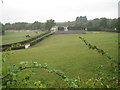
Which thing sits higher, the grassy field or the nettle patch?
the nettle patch

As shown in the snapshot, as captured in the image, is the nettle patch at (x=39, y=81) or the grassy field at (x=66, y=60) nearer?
the nettle patch at (x=39, y=81)

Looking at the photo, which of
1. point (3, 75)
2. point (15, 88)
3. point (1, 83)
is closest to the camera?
point (3, 75)

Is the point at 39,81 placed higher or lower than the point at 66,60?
higher

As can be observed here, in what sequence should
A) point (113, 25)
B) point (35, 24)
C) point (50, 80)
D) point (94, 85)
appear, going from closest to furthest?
point (94, 85)
point (50, 80)
point (113, 25)
point (35, 24)

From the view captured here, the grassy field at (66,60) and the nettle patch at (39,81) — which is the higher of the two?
the nettle patch at (39,81)

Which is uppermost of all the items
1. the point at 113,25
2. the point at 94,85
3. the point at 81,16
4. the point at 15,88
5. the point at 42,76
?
the point at 81,16

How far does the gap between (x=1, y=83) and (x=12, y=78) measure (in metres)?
0.25

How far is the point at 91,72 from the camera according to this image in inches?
285

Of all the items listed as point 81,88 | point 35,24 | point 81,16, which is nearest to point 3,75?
point 81,88

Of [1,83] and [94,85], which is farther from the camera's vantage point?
[94,85]

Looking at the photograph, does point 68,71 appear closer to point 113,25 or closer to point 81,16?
point 113,25

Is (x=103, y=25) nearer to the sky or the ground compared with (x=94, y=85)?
nearer to the sky

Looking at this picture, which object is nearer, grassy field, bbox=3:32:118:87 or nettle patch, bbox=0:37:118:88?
nettle patch, bbox=0:37:118:88

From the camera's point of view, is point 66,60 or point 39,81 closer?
point 39,81
